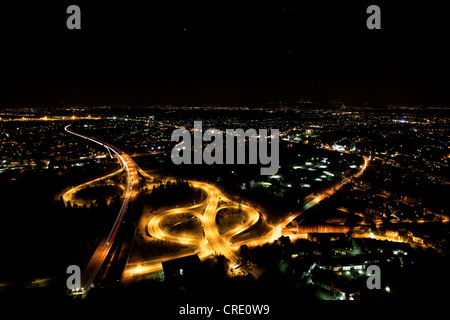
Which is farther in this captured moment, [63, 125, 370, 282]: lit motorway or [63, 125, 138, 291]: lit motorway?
[63, 125, 370, 282]: lit motorway

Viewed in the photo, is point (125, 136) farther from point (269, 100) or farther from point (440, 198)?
point (269, 100)

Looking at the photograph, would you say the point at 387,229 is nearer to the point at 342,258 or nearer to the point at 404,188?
the point at 342,258

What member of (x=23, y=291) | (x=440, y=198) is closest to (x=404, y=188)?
(x=440, y=198)

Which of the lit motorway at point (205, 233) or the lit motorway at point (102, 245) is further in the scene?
the lit motorway at point (205, 233)

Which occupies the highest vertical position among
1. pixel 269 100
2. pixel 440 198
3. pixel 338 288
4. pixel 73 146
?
pixel 269 100

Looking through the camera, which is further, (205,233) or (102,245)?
(205,233)

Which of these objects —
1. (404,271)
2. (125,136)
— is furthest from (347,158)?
(125,136)

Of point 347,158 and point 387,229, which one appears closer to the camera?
point 387,229

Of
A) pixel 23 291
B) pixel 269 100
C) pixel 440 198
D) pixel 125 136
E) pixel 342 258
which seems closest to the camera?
pixel 23 291
